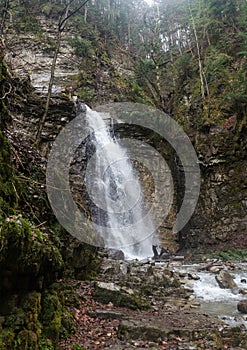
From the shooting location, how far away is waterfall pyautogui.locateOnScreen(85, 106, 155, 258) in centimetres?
1269

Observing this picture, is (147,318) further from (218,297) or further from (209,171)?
(209,171)

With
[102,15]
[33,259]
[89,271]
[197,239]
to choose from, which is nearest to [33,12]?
[102,15]

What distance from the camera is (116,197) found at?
542 inches

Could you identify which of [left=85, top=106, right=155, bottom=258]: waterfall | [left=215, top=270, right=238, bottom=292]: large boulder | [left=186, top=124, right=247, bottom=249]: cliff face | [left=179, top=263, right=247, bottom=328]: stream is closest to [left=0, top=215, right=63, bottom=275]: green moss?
[left=179, top=263, right=247, bottom=328]: stream

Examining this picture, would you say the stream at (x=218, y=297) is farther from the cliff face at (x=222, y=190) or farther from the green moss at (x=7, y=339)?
the cliff face at (x=222, y=190)

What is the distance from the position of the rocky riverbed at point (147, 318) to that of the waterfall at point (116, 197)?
5.77 m

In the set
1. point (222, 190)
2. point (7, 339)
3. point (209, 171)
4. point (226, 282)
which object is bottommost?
point (7, 339)

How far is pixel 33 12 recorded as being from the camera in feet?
78.5

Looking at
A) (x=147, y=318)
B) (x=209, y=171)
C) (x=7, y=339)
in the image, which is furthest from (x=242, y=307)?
(x=209, y=171)

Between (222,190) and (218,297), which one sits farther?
(222,190)

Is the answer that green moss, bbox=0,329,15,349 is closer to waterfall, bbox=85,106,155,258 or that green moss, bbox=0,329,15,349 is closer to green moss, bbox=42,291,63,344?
green moss, bbox=42,291,63,344

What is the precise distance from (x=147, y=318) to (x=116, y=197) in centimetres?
942

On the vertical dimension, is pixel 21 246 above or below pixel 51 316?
above

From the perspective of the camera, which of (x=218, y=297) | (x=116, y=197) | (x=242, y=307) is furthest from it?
(x=116, y=197)
